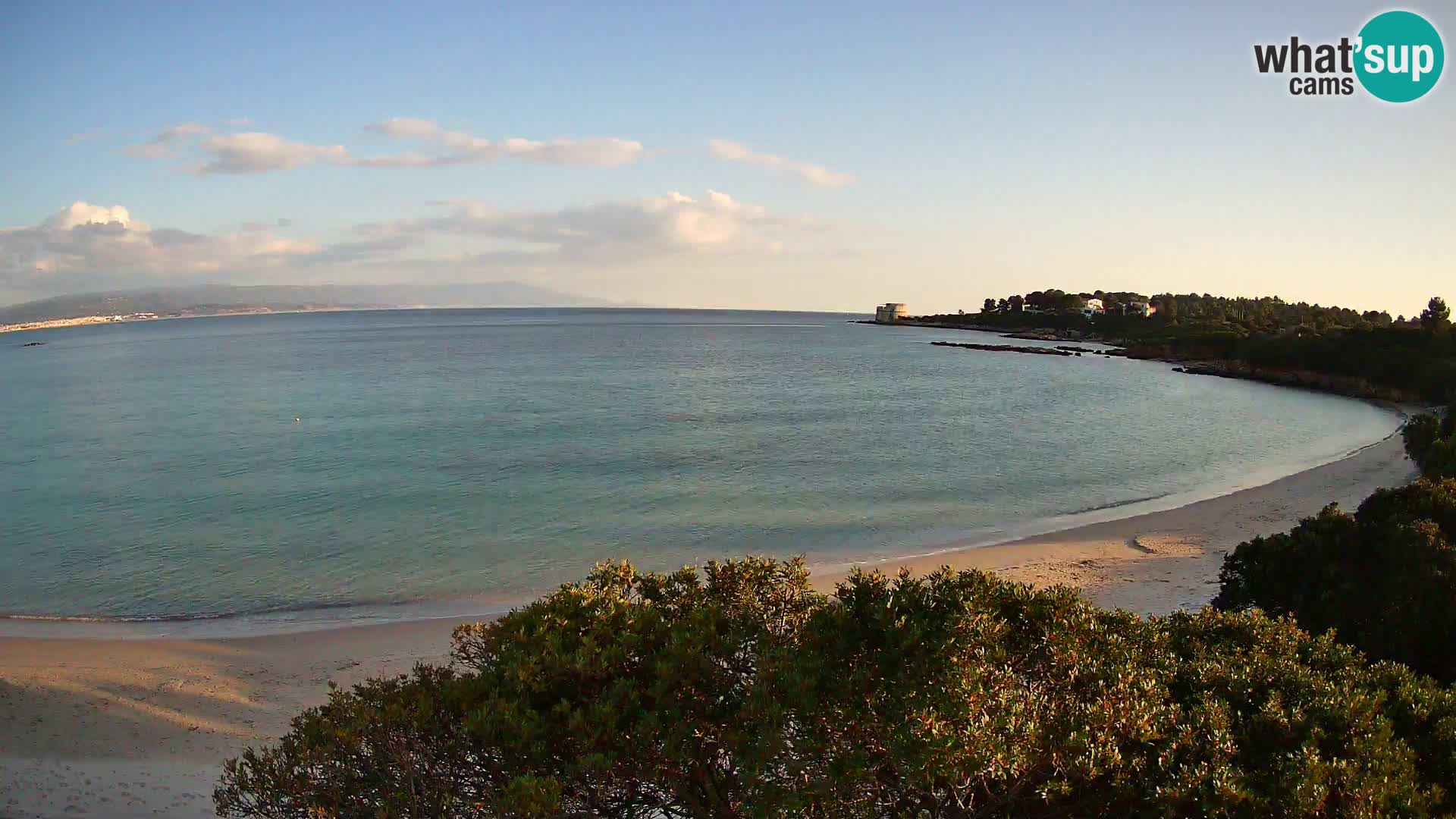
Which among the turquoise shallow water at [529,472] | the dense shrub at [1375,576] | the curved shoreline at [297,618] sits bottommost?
the curved shoreline at [297,618]

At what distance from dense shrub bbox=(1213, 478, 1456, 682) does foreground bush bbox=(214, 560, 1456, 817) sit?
3041 mm

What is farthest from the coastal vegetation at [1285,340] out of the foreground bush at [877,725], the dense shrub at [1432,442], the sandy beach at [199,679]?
the foreground bush at [877,725]

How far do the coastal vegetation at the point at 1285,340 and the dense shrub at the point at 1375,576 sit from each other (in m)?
37.9

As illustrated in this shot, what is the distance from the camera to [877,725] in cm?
523

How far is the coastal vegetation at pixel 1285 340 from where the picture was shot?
2216 inches

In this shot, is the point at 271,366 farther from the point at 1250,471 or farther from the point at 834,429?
the point at 1250,471

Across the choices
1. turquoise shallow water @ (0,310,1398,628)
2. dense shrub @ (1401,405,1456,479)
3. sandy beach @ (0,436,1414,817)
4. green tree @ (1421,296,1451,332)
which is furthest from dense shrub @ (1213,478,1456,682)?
green tree @ (1421,296,1451,332)

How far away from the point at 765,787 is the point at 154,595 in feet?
59.0

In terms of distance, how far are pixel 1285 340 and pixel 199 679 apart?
85.4 m

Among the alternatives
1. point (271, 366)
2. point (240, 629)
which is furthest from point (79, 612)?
point (271, 366)

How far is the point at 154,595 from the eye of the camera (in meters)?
18.1

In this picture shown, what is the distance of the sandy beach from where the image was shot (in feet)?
33.1

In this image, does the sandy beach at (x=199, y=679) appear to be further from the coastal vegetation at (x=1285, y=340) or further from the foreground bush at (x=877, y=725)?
the coastal vegetation at (x=1285, y=340)

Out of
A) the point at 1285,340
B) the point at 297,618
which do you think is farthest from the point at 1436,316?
the point at 297,618
